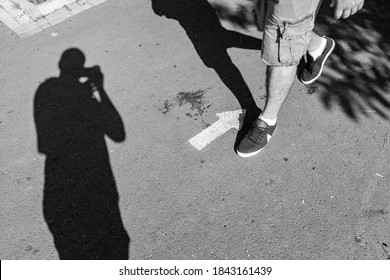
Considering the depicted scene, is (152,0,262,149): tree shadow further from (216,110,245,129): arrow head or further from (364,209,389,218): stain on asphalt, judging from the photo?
(364,209,389,218): stain on asphalt

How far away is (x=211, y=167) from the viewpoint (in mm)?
3344

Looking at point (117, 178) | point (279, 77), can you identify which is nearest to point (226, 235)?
point (117, 178)

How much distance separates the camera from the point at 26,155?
362 cm

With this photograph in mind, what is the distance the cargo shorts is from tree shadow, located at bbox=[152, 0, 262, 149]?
82 centimetres

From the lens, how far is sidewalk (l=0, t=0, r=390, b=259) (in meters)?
2.86

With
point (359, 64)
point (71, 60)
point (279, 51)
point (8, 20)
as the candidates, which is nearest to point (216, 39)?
point (359, 64)

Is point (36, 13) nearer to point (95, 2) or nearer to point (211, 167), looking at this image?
point (95, 2)

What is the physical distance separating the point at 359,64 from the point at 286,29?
1.68 m

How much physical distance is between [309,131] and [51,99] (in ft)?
8.42

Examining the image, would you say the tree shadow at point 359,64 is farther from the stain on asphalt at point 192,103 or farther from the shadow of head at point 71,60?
the shadow of head at point 71,60

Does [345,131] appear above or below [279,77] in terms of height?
below

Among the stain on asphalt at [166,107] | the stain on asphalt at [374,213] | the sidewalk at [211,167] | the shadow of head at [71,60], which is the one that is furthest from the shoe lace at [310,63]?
the shadow of head at [71,60]

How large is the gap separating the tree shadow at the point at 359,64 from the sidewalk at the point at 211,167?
0.07 ft

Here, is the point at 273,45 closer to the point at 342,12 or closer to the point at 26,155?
the point at 342,12
